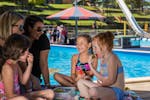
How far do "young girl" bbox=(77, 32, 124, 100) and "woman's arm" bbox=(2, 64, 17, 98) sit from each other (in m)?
0.90

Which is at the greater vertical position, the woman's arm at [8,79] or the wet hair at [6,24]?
the wet hair at [6,24]

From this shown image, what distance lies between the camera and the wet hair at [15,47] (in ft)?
9.98

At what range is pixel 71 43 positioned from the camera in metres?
19.1

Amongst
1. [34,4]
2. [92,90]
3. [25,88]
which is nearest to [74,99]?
[92,90]

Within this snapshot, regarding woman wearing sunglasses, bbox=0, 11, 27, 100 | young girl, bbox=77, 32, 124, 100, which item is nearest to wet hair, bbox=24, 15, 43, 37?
woman wearing sunglasses, bbox=0, 11, 27, 100

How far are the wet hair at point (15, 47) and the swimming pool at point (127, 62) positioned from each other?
7.98m

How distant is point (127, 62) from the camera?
13.7 meters

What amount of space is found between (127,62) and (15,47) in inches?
429

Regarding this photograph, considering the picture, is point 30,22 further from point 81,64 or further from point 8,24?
point 81,64

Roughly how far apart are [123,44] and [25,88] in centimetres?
1335

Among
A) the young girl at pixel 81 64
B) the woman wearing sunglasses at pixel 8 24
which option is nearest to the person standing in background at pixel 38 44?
the young girl at pixel 81 64

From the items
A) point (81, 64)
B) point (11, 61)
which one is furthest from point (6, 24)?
point (81, 64)

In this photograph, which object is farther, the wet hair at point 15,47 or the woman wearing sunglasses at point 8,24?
the woman wearing sunglasses at point 8,24

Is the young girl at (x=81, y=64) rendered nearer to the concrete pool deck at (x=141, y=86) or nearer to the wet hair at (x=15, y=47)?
the concrete pool deck at (x=141, y=86)
